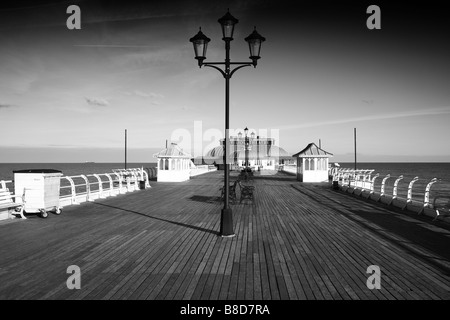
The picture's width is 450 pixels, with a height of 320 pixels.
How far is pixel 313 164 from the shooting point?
89.3ft

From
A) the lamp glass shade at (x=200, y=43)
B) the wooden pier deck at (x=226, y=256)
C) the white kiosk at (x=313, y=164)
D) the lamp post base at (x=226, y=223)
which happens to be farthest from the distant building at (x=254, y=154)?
the lamp post base at (x=226, y=223)

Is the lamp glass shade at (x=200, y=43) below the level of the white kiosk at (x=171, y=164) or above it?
above

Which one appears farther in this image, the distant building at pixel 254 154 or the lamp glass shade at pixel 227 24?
the distant building at pixel 254 154

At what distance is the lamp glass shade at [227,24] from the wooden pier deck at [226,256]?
15.9 feet

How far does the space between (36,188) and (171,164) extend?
58.6 feet

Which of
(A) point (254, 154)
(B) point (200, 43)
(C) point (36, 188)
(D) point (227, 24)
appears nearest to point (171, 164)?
(C) point (36, 188)

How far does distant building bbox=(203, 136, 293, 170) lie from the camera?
58.1 metres

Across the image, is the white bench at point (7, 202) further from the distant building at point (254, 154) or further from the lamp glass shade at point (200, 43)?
the distant building at point (254, 154)

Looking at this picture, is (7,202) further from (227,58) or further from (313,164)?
(313,164)

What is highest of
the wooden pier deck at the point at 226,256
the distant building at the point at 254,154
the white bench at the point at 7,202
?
the distant building at the point at 254,154

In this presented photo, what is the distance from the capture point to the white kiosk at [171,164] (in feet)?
88.6
